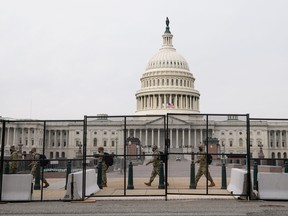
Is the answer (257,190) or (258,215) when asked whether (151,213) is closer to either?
(258,215)

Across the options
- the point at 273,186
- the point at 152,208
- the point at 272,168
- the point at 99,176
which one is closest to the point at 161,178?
the point at 99,176

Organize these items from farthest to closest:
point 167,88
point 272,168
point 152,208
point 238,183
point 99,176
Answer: point 167,88, point 272,168, point 99,176, point 238,183, point 152,208

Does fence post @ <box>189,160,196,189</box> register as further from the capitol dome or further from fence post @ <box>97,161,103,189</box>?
the capitol dome

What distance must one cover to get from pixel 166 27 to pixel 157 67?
2327cm

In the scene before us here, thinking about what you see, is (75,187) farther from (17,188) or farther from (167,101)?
(167,101)

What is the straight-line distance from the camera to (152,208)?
14086 millimetres

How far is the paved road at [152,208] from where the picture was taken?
13008mm

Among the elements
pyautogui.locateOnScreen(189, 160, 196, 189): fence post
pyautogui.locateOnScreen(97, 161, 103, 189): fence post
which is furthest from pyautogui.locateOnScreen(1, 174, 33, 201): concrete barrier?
pyautogui.locateOnScreen(189, 160, 196, 189): fence post

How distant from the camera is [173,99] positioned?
140125 mm

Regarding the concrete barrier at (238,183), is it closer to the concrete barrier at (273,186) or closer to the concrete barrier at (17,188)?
the concrete barrier at (273,186)

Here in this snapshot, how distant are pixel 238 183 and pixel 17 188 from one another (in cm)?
898

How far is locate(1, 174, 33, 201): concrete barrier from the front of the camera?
16.4 m

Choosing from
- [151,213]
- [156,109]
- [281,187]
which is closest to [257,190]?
[281,187]

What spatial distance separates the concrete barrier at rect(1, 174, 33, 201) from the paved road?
2.30 ft
